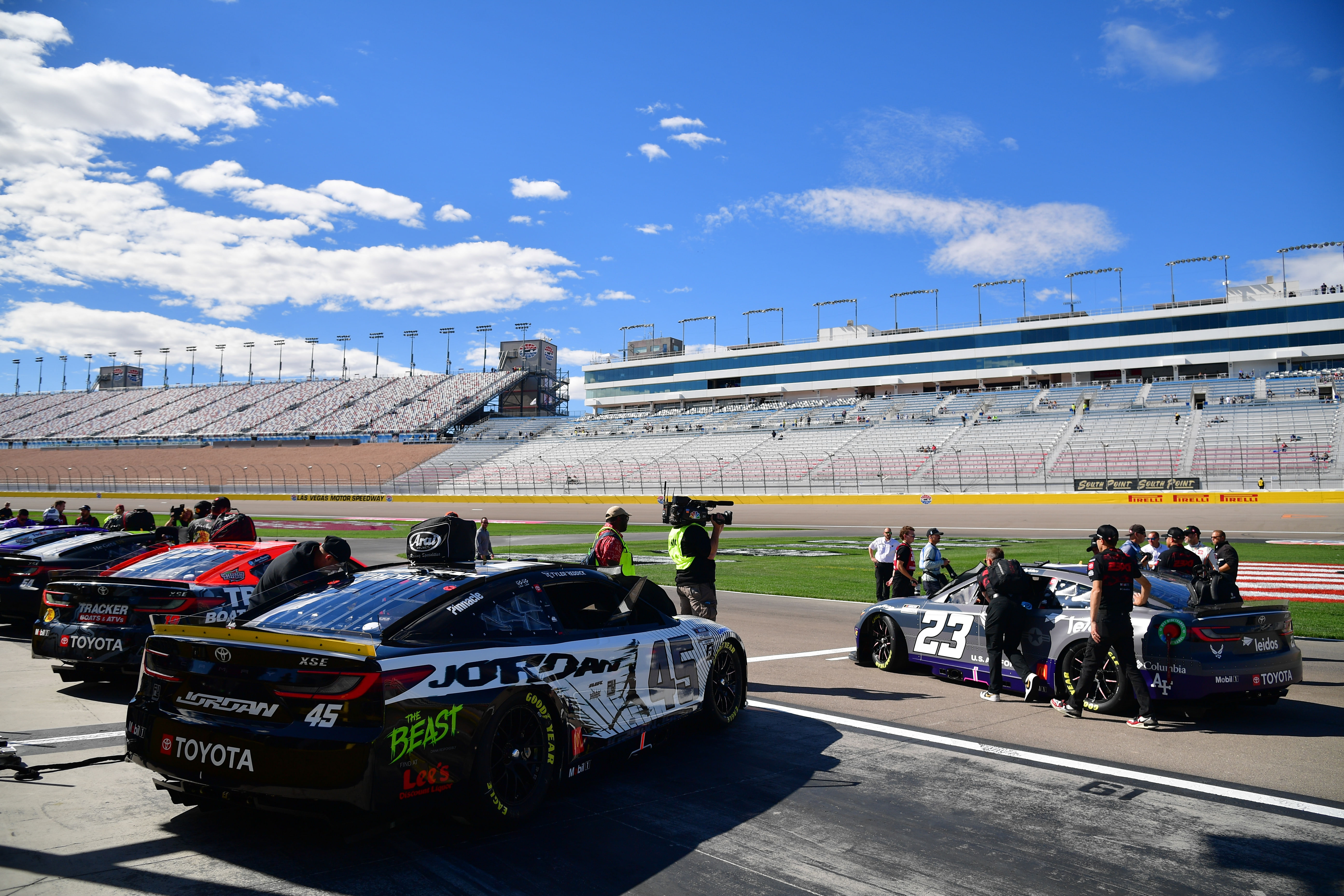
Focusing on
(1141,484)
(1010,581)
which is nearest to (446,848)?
(1010,581)

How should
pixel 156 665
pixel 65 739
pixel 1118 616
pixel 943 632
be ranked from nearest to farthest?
pixel 156 665
pixel 65 739
pixel 1118 616
pixel 943 632

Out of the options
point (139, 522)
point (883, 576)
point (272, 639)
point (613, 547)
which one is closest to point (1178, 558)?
point (883, 576)

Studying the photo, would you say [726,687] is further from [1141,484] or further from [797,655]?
[1141,484]

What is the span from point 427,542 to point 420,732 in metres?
1.53

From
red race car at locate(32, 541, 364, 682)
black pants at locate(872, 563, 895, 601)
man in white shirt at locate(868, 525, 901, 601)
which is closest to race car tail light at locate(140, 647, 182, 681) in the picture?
red race car at locate(32, 541, 364, 682)

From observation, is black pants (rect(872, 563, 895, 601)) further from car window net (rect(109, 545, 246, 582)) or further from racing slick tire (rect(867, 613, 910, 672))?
car window net (rect(109, 545, 246, 582))

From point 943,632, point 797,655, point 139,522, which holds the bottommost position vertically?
point 797,655

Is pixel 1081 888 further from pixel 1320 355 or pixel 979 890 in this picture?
pixel 1320 355

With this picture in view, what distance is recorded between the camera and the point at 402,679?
396cm

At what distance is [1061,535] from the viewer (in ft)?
98.5

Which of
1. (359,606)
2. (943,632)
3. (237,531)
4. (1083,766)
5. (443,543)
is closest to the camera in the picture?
(359,606)

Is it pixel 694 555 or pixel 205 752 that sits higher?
pixel 694 555

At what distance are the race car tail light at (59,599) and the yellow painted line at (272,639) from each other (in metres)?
4.18

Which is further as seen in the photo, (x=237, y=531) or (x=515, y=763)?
(x=237, y=531)
